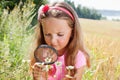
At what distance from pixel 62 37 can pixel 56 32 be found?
48 mm

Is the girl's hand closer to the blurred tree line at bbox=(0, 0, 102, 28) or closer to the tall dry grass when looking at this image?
the tall dry grass

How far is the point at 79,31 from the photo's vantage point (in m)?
2.32

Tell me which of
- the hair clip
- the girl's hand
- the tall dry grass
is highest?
the hair clip

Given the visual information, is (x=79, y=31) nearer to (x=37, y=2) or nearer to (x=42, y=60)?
(x=42, y=60)

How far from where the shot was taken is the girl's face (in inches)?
87.2

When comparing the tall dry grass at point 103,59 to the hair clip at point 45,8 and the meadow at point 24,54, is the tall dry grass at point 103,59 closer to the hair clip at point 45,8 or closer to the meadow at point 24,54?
the meadow at point 24,54

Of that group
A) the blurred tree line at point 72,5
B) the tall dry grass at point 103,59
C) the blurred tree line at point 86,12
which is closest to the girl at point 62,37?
the tall dry grass at point 103,59

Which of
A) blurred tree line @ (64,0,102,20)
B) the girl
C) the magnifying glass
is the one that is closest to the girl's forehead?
the girl

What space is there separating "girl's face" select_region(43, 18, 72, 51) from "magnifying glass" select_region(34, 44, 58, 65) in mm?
90

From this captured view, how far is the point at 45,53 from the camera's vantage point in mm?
2148

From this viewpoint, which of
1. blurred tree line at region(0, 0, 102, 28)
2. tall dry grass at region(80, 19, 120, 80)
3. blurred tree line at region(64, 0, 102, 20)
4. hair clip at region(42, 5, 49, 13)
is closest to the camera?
hair clip at region(42, 5, 49, 13)

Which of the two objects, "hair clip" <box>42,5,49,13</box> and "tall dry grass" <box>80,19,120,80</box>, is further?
"tall dry grass" <box>80,19,120,80</box>

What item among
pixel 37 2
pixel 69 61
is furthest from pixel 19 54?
pixel 37 2

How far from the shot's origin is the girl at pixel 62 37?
2227 mm
